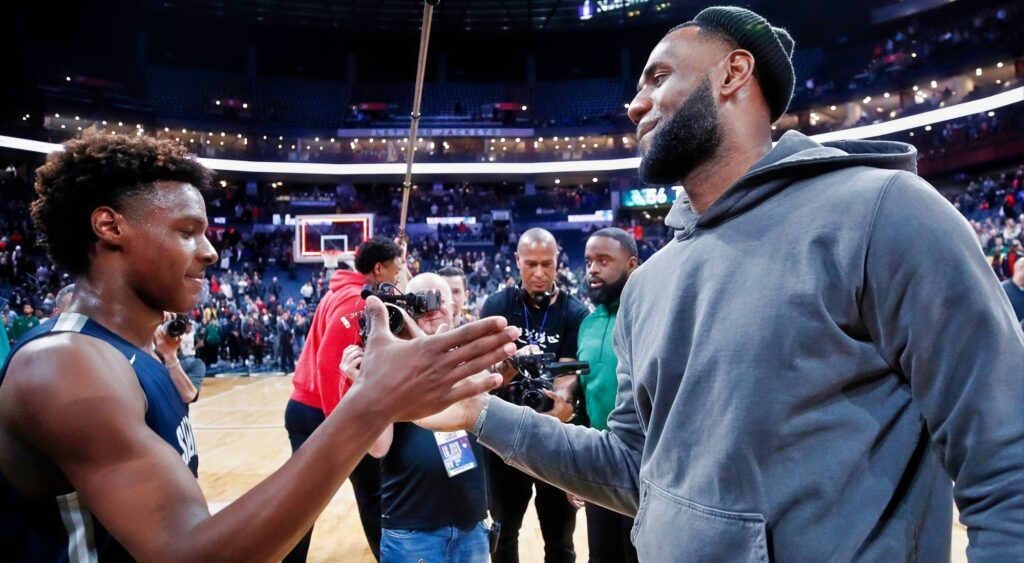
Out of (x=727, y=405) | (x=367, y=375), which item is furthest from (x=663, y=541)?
(x=367, y=375)

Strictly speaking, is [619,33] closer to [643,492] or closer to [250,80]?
[250,80]

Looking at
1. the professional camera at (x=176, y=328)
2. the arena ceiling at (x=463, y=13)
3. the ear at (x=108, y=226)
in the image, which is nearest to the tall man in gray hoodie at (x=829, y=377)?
the ear at (x=108, y=226)

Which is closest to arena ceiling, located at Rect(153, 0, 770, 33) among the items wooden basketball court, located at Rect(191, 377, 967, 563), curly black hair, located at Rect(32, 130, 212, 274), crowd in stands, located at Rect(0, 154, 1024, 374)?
crowd in stands, located at Rect(0, 154, 1024, 374)

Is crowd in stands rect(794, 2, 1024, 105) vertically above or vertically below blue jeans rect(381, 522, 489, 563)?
above

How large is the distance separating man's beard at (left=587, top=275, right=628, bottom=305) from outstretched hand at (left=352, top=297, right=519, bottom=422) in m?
2.51

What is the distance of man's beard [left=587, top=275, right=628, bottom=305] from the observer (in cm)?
359

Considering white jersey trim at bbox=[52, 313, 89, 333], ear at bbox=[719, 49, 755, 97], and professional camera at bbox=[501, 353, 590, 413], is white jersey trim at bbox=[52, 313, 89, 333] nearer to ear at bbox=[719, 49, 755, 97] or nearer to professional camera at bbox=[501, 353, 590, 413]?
professional camera at bbox=[501, 353, 590, 413]

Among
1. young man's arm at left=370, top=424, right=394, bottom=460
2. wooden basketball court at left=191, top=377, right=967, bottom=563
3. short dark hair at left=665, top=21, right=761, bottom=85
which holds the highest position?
short dark hair at left=665, top=21, right=761, bottom=85

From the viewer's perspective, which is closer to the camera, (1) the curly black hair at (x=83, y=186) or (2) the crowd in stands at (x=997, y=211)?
(1) the curly black hair at (x=83, y=186)

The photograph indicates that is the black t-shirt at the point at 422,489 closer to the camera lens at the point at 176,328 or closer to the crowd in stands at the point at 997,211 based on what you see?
the camera lens at the point at 176,328

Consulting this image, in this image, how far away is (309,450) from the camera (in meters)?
1.09

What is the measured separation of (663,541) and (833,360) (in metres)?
0.48

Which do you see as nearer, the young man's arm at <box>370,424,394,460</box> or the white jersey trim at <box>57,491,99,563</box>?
the white jersey trim at <box>57,491,99,563</box>

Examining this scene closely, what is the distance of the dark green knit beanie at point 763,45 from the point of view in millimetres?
1526
